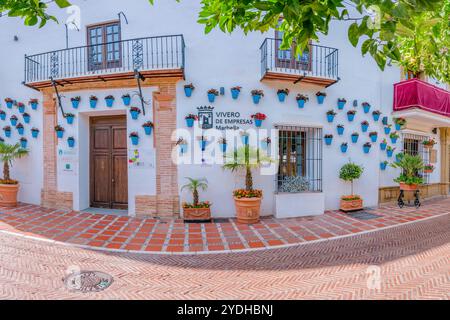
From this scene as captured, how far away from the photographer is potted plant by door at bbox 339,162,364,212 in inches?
340

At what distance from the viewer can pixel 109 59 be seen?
8.58 meters

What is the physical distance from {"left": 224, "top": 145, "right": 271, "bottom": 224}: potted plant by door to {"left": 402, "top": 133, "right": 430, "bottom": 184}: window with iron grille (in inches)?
322

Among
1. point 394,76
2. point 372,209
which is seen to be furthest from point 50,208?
point 394,76

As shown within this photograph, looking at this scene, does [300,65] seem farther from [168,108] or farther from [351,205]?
[351,205]

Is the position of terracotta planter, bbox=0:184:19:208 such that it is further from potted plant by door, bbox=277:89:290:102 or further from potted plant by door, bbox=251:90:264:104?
potted plant by door, bbox=277:89:290:102

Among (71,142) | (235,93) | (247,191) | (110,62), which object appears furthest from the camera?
(110,62)

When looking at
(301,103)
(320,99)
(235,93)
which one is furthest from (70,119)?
(320,99)

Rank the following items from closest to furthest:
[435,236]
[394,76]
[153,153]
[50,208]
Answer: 1. [435,236]
2. [153,153]
3. [50,208]
4. [394,76]

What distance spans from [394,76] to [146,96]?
1063 centimetres

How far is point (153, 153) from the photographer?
26.0 ft

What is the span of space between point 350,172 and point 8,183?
12787mm

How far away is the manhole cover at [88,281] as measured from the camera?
3826 mm

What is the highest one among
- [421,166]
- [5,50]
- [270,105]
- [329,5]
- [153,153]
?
[5,50]

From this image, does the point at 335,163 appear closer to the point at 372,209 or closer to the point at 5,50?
the point at 372,209
